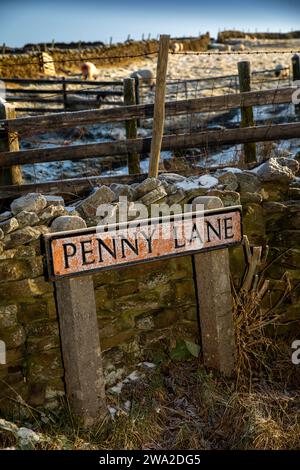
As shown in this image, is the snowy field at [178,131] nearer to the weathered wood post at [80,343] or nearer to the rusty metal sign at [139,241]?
the rusty metal sign at [139,241]

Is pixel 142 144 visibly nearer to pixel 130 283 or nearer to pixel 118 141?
pixel 118 141

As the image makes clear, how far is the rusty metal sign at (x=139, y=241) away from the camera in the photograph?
14.7ft

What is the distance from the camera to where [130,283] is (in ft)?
17.6

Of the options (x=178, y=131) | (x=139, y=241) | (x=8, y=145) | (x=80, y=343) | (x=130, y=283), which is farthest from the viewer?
(x=178, y=131)

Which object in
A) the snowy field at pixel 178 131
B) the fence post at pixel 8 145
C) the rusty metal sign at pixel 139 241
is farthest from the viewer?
the snowy field at pixel 178 131

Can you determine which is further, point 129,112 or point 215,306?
point 129,112

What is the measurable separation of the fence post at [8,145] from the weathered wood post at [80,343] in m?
2.06

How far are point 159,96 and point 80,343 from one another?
2.25 meters

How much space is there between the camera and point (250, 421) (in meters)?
4.75

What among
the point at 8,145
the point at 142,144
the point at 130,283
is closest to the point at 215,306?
the point at 130,283

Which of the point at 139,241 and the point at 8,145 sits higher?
the point at 8,145

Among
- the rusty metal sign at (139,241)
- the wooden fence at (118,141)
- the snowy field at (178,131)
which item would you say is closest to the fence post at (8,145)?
the wooden fence at (118,141)

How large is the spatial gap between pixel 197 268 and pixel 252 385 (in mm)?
1165
